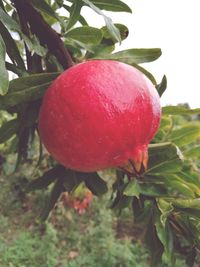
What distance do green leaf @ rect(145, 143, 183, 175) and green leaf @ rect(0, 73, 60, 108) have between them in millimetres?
238

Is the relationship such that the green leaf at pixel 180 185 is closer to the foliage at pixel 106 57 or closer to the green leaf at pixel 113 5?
the foliage at pixel 106 57

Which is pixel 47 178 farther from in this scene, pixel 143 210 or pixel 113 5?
pixel 113 5

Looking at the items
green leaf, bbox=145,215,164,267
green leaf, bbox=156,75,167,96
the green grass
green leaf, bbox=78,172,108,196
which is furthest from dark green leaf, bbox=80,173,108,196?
the green grass

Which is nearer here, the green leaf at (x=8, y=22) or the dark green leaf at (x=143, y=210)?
the green leaf at (x=8, y=22)

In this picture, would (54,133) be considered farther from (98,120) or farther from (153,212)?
(153,212)

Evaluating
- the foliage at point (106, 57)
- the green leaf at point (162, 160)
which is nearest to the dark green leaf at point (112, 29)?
the foliage at point (106, 57)

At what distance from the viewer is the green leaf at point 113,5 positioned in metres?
0.97

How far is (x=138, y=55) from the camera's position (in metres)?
0.95

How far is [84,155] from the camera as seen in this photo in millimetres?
750

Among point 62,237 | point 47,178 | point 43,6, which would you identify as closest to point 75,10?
point 43,6

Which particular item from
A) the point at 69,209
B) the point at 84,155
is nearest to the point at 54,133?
the point at 84,155

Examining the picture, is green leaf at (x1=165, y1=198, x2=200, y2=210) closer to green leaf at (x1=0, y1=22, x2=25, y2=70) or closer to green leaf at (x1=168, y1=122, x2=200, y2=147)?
green leaf at (x1=168, y1=122, x2=200, y2=147)

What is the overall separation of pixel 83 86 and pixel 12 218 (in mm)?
3515

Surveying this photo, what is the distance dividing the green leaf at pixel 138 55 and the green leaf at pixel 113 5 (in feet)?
0.28
